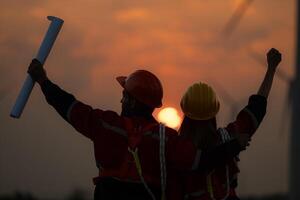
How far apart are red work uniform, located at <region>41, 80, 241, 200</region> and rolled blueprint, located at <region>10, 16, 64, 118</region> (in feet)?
1.16

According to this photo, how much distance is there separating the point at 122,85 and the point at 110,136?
3.51 ft

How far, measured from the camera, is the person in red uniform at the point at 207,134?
13.1 metres

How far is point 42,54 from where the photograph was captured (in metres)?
12.8

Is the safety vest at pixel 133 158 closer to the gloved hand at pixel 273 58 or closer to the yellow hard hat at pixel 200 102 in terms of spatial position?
the yellow hard hat at pixel 200 102

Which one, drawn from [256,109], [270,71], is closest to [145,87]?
[256,109]

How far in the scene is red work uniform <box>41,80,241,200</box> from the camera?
480 inches

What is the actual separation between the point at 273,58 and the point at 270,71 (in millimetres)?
236

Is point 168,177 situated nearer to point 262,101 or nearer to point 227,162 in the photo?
point 227,162

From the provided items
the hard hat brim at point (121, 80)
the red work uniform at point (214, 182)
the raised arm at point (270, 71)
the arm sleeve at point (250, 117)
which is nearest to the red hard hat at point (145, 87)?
the hard hat brim at point (121, 80)

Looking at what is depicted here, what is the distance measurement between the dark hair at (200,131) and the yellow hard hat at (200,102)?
0.07 metres

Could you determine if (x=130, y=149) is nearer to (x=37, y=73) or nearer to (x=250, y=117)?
(x=37, y=73)

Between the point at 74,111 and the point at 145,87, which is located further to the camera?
the point at 145,87

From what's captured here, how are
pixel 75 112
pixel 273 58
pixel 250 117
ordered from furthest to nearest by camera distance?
pixel 273 58
pixel 250 117
pixel 75 112

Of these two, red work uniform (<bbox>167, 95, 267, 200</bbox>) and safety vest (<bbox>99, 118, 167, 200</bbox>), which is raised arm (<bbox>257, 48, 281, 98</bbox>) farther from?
safety vest (<bbox>99, 118, 167, 200</bbox>)
